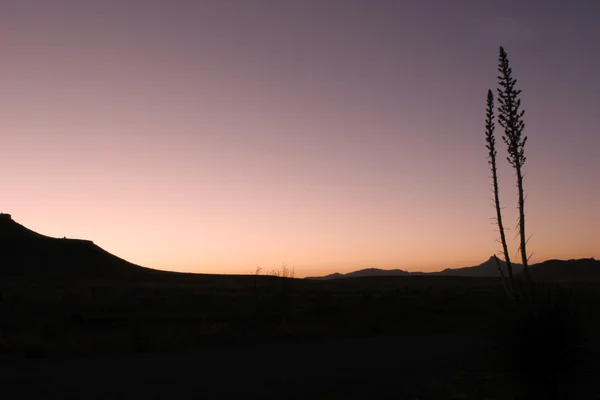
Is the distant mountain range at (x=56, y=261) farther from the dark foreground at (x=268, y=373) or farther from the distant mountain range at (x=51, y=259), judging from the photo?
the dark foreground at (x=268, y=373)

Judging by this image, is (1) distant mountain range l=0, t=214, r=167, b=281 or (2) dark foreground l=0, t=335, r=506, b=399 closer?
(2) dark foreground l=0, t=335, r=506, b=399

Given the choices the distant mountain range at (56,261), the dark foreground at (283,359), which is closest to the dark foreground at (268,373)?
the dark foreground at (283,359)

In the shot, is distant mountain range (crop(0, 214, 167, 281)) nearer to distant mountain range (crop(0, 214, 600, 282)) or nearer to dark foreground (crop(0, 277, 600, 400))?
distant mountain range (crop(0, 214, 600, 282))

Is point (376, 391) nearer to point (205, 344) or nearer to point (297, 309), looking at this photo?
point (205, 344)

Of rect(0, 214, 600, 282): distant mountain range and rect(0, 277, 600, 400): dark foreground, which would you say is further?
rect(0, 214, 600, 282): distant mountain range

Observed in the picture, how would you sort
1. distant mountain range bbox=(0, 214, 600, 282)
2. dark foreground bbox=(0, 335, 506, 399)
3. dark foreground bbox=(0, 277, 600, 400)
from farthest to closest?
1. distant mountain range bbox=(0, 214, 600, 282)
2. dark foreground bbox=(0, 335, 506, 399)
3. dark foreground bbox=(0, 277, 600, 400)

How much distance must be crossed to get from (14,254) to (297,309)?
8967 cm

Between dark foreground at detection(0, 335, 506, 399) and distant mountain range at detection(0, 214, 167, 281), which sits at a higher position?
distant mountain range at detection(0, 214, 167, 281)

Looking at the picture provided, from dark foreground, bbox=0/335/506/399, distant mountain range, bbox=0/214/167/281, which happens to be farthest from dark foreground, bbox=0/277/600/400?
distant mountain range, bbox=0/214/167/281

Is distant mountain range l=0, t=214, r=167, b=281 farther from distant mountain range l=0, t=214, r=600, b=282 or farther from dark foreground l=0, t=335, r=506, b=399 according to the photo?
dark foreground l=0, t=335, r=506, b=399

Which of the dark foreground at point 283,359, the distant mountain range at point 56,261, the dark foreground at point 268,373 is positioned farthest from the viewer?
the distant mountain range at point 56,261

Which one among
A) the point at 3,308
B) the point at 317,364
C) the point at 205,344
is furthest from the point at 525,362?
the point at 3,308

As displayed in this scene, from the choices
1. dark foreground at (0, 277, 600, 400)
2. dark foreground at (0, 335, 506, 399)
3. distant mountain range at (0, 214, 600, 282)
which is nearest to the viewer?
dark foreground at (0, 277, 600, 400)

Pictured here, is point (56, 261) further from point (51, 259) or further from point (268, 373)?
point (268, 373)
